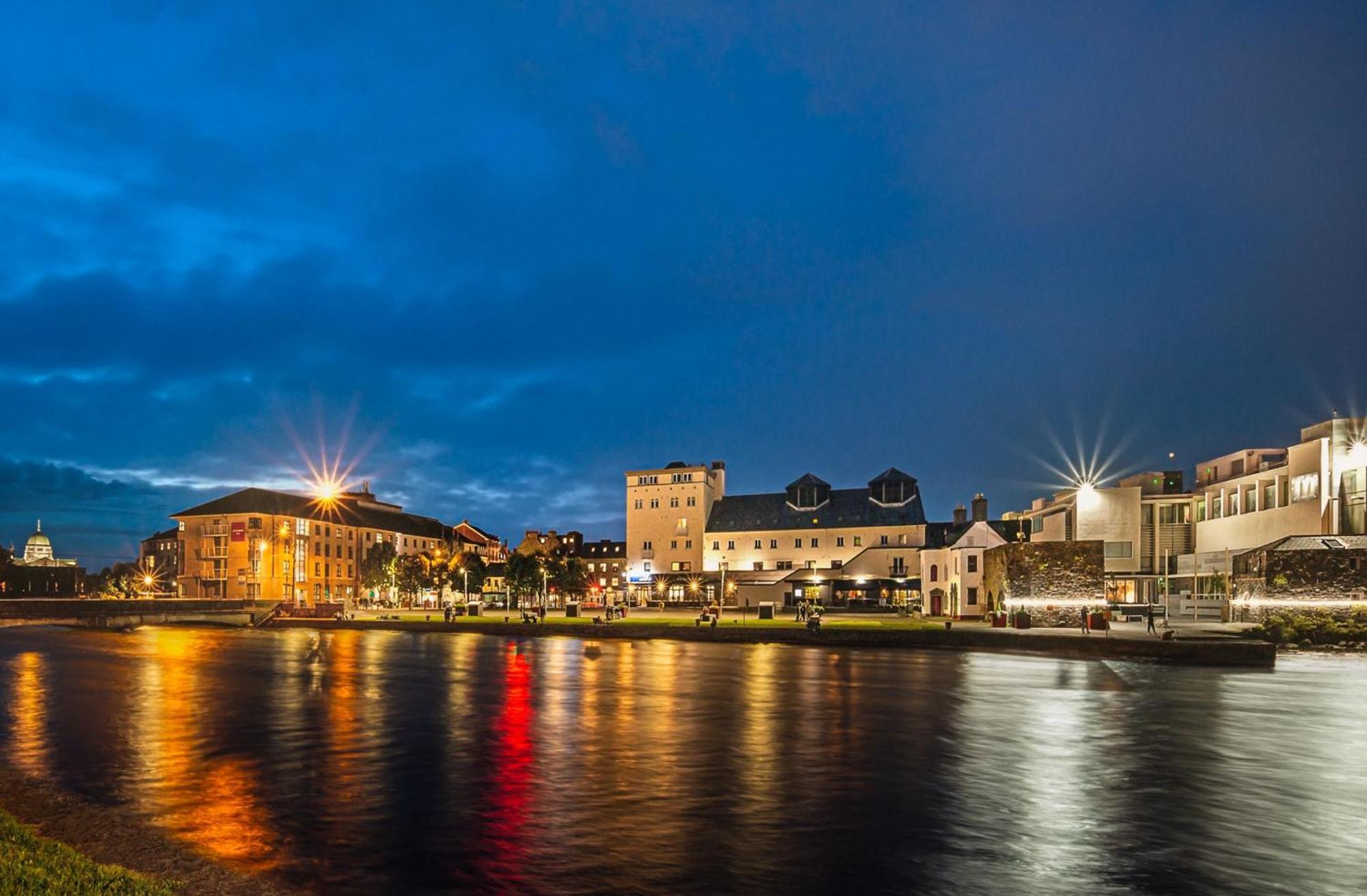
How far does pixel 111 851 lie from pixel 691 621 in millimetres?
66753

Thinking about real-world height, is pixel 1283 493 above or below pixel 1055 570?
above

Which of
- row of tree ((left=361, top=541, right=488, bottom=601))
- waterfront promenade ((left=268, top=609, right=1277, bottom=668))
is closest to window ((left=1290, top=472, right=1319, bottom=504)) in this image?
waterfront promenade ((left=268, top=609, right=1277, bottom=668))

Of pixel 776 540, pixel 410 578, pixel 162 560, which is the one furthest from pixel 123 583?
pixel 776 540

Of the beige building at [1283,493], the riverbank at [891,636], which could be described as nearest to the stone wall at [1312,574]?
the beige building at [1283,493]

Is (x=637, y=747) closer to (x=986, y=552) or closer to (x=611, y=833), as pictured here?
(x=611, y=833)

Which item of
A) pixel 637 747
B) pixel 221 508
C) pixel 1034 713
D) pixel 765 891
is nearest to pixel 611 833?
pixel 765 891

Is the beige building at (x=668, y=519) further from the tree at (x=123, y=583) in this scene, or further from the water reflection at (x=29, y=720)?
the tree at (x=123, y=583)

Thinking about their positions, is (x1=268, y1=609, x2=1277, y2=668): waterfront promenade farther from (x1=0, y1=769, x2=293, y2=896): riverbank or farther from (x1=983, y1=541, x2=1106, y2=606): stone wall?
(x1=0, y1=769, x2=293, y2=896): riverbank

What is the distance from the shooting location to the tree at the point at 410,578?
12862 centimetres

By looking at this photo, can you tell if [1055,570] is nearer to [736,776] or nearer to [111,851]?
[736,776]

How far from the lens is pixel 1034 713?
31.0 meters

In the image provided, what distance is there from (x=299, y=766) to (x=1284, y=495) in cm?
6908

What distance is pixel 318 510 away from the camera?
136 metres

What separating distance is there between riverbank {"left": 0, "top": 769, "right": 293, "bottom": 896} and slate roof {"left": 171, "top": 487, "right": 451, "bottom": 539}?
383ft
